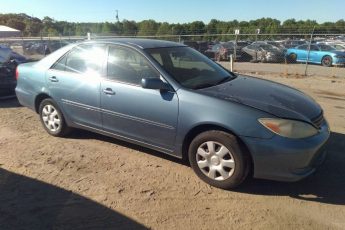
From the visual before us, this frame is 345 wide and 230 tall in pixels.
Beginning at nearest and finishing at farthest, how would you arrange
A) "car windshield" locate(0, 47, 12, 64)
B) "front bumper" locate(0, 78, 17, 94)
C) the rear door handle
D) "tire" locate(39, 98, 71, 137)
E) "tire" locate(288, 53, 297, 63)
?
the rear door handle < "tire" locate(39, 98, 71, 137) < "front bumper" locate(0, 78, 17, 94) < "car windshield" locate(0, 47, 12, 64) < "tire" locate(288, 53, 297, 63)

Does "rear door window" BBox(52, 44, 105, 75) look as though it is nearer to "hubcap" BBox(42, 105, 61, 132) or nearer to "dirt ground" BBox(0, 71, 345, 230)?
"hubcap" BBox(42, 105, 61, 132)

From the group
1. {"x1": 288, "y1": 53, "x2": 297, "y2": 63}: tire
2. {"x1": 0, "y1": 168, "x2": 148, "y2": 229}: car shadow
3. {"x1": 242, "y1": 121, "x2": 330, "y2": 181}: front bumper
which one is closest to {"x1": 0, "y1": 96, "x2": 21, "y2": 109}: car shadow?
{"x1": 0, "y1": 168, "x2": 148, "y2": 229}: car shadow

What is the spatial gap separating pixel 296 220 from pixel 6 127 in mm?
5139

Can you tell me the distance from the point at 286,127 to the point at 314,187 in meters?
0.91

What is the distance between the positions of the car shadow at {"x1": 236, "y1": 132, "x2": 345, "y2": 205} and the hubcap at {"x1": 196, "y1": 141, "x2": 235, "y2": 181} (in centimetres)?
28

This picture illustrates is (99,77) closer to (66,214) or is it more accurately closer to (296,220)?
(66,214)

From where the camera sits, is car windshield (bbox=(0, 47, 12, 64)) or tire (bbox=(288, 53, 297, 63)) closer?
car windshield (bbox=(0, 47, 12, 64))

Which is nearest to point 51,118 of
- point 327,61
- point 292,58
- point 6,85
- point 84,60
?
point 84,60

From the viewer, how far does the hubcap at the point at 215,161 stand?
398 cm

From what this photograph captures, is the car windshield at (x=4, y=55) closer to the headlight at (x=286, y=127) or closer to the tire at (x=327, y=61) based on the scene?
the headlight at (x=286, y=127)

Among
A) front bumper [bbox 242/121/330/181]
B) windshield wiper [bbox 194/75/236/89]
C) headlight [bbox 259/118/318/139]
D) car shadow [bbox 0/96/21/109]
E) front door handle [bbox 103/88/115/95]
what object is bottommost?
car shadow [bbox 0/96/21/109]

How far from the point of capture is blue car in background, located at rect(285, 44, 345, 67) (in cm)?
2150

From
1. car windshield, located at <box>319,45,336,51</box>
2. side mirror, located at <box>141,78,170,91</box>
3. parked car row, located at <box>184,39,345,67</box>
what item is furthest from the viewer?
car windshield, located at <box>319,45,336,51</box>

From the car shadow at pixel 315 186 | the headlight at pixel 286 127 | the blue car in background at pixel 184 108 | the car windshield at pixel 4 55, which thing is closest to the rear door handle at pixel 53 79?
the blue car in background at pixel 184 108
